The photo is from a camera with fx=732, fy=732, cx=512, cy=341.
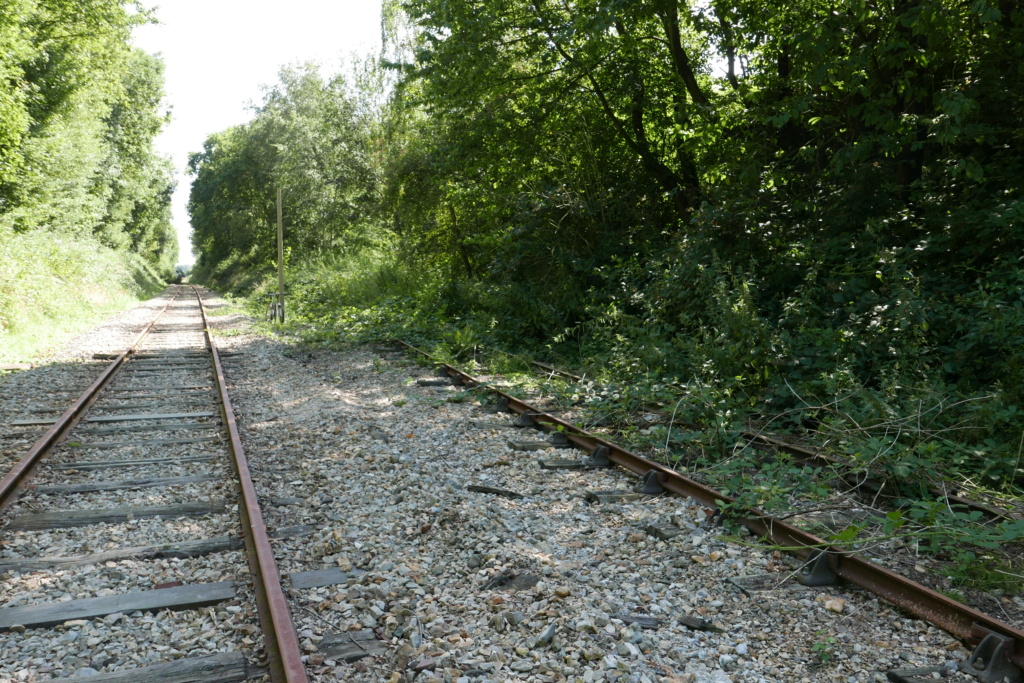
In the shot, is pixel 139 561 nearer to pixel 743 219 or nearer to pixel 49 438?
pixel 49 438

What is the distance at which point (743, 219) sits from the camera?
10367 millimetres

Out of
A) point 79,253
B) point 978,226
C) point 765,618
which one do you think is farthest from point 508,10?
point 79,253

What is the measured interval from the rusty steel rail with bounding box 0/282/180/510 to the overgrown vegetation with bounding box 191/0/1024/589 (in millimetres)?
4776

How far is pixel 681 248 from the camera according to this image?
1044 centimetres

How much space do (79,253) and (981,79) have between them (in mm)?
27014

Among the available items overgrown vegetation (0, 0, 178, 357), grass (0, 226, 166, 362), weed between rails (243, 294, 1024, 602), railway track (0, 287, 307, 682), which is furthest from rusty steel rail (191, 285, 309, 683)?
overgrown vegetation (0, 0, 178, 357)

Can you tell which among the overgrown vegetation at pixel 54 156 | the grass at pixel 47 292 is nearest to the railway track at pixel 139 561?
the grass at pixel 47 292

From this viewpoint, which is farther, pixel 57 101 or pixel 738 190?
pixel 57 101

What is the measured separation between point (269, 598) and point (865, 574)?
2874mm

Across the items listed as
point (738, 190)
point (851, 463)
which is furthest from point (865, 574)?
point (738, 190)

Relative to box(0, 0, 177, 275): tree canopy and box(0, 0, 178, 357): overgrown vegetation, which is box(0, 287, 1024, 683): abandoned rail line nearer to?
box(0, 0, 178, 357): overgrown vegetation

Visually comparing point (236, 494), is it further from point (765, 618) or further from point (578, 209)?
point (578, 209)

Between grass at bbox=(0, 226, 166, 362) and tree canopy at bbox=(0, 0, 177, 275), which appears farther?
tree canopy at bbox=(0, 0, 177, 275)

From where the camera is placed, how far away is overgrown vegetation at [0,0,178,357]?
1652cm
